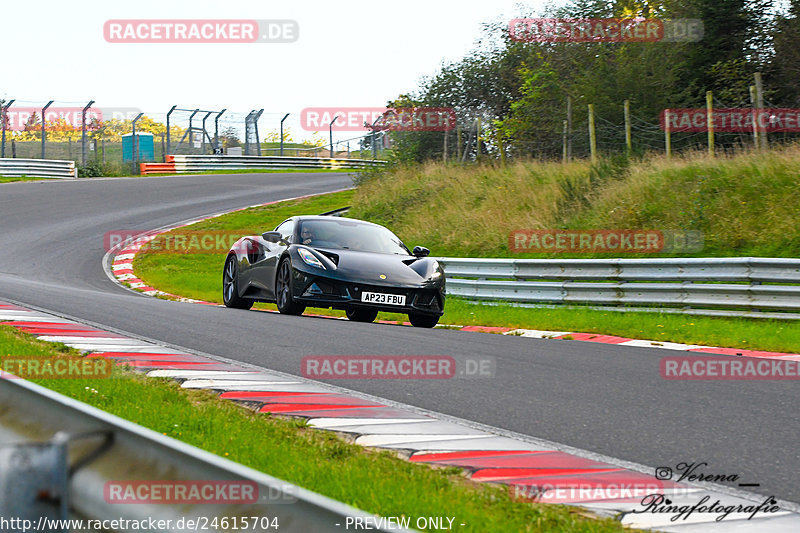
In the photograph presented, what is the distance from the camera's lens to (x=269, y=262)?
12320mm

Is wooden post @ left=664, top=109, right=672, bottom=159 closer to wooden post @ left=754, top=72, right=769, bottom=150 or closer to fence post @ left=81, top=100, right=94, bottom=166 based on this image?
wooden post @ left=754, top=72, right=769, bottom=150

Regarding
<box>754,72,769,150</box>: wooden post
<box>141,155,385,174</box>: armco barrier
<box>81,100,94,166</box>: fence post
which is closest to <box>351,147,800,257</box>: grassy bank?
<box>754,72,769,150</box>: wooden post

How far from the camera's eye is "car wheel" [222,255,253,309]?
1353cm

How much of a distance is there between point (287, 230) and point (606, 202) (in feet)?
27.7
